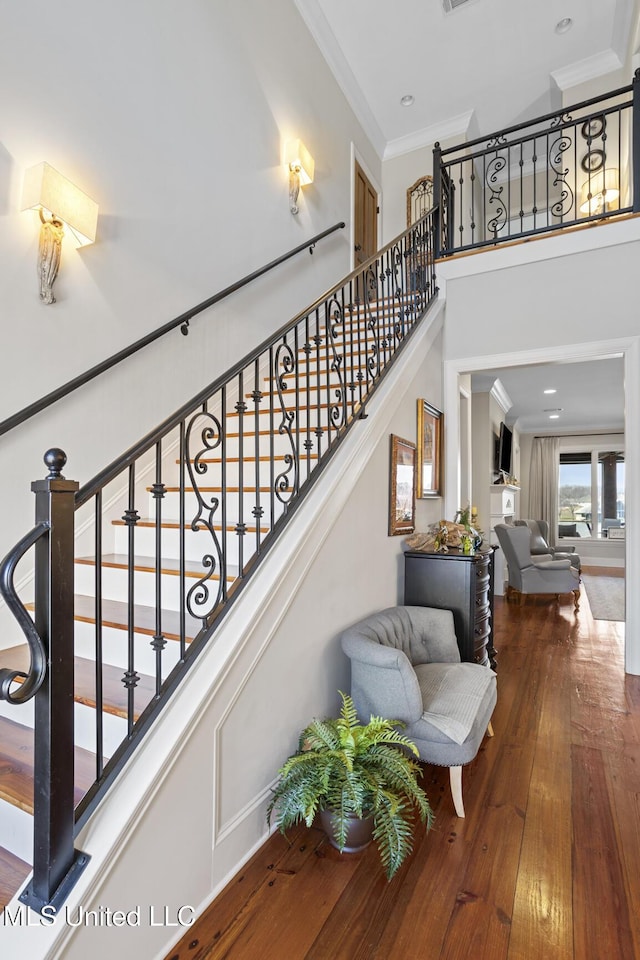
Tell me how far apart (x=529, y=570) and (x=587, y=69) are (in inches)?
231

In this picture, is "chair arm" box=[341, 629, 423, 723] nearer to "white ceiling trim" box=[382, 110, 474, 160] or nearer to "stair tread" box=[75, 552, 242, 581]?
"stair tread" box=[75, 552, 242, 581]

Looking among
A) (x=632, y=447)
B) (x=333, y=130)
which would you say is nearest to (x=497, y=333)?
(x=632, y=447)

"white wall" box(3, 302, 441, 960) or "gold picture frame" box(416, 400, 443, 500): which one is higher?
"gold picture frame" box(416, 400, 443, 500)

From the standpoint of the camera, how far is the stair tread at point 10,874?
1.28 metres

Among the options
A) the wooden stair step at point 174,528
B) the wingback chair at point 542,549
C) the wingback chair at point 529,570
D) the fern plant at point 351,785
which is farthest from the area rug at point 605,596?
→ the wooden stair step at point 174,528

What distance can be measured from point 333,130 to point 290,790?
6.05 m

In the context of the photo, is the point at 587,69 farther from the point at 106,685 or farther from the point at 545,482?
the point at 106,685

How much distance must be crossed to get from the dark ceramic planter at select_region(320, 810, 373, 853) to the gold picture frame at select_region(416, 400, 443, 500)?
7.29 ft

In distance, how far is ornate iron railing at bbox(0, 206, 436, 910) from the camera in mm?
1182

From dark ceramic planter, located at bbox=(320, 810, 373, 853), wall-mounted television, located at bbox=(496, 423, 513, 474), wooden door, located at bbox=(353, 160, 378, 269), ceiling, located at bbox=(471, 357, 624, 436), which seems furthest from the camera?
wall-mounted television, located at bbox=(496, 423, 513, 474)

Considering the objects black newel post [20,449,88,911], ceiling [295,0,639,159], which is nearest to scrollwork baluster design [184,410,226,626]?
black newel post [20,449,88,911]

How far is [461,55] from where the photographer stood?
546 cm

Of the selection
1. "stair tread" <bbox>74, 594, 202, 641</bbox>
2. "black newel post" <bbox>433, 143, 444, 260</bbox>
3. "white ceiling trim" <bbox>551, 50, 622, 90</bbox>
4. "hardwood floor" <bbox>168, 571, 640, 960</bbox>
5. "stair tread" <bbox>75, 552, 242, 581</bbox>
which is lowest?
"hardwood floor" <bbox>168, 571, 640, 960</bbox>

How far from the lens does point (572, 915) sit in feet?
5.14
